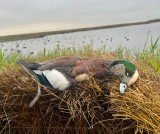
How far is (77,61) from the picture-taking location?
7.39ft

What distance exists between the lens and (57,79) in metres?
2.16

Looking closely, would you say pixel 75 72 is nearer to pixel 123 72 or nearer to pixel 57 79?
pixel 57 79

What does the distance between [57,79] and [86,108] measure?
10.2 inches

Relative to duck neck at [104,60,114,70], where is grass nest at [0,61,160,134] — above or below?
below

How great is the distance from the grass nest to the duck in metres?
0.06

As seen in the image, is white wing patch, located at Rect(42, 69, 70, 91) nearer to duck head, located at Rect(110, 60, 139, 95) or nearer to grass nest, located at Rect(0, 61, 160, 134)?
grass nest, located at Rect(0, 61, 160, 134)

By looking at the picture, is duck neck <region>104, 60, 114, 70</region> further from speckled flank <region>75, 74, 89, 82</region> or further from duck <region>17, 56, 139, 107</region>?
speckled flank <region>75, 74, 89, 82</region>

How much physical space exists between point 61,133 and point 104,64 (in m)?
0.50

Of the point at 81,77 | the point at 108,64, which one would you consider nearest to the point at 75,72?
the point at 81,77

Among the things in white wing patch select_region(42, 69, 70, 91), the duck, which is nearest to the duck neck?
the duck

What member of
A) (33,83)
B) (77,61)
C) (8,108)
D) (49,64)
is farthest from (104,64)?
(8,108)

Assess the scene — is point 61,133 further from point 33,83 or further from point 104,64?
point 104,64

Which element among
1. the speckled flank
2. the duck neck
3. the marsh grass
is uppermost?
the duck neck

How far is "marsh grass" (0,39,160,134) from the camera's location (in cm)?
219
